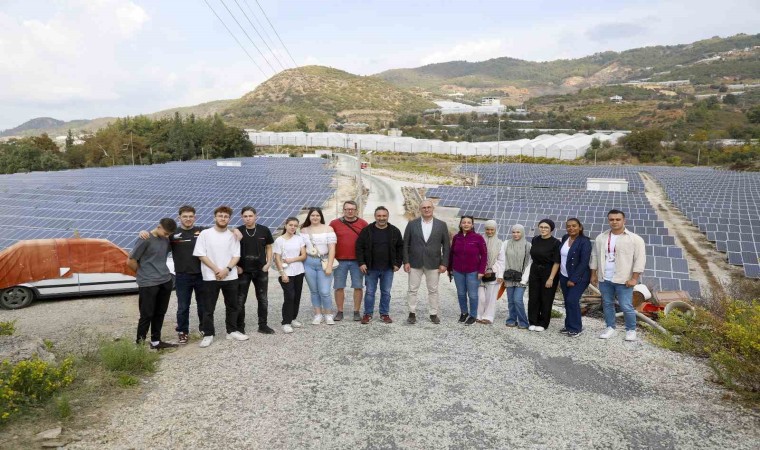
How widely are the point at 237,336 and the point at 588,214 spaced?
1912 centimetres

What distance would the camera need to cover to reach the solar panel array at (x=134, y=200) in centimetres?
1781

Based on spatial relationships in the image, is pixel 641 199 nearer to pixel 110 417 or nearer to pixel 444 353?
pixel 444 353

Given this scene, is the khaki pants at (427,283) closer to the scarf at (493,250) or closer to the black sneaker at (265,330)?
the scarf at (493,250)

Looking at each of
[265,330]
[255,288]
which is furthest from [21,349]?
[265,330]

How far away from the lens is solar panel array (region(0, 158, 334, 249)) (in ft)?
58.4

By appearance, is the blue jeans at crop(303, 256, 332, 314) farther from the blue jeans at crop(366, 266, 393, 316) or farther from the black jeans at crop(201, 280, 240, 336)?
the black jeans at crop(201, 280, 240, 336)

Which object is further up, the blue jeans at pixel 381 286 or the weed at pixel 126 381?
the blue jeans at pixel 381 286

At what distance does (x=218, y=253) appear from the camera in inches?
233

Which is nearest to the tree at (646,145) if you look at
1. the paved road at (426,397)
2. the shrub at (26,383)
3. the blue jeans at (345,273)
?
the paved road at (426,397)

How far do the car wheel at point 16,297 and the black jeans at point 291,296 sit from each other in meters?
5.64

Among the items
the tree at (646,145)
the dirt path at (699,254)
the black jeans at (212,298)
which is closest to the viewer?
the black jeans at (212,298)

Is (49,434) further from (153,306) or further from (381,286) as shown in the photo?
(381,286)

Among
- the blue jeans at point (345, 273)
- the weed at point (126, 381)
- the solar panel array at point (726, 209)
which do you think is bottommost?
the solar panel array at point (726, 209)

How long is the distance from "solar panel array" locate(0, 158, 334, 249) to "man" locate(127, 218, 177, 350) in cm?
1048
